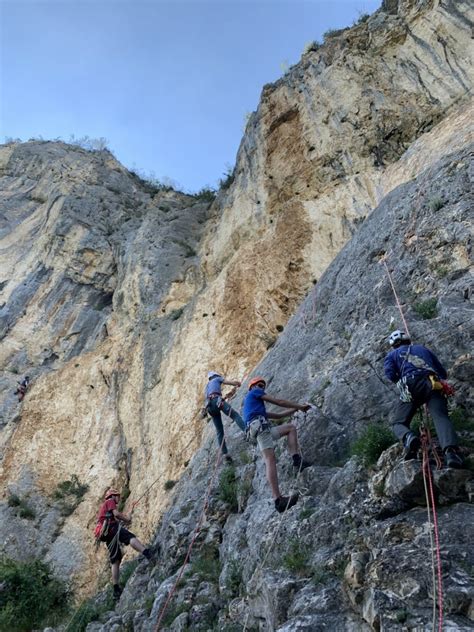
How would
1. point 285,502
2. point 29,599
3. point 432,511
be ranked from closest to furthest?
point 432,511 → point 285,502 → point 29,599

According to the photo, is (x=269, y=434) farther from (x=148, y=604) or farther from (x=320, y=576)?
(x=148, y=604)

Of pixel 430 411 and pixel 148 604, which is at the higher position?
pixel 430 411

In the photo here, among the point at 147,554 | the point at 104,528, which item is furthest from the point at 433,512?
the point at 104,528

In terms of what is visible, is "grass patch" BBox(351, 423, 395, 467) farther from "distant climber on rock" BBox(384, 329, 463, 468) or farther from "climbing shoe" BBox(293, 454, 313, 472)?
"climbing shoe" BBox(293, 454, 313, 472)

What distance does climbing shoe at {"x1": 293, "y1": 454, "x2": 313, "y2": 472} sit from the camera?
6.91 metres

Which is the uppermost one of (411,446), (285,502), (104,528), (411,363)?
(411,363)

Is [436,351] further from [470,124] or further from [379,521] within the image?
[470,124]

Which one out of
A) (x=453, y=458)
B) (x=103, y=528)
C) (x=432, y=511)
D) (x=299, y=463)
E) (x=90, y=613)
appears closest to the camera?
(x=432, y=511)

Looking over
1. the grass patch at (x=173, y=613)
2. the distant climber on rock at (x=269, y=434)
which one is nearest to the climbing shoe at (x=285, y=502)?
the distant climber on rock at (x=269, y=434)

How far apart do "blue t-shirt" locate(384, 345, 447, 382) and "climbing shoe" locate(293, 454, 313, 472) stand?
1.66m

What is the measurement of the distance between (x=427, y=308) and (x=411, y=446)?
133 inches

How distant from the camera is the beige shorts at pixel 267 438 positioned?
6.97 meters

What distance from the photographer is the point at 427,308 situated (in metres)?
8.09

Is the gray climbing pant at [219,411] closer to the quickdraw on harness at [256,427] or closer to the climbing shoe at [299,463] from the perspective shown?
the quickdraw on harness at [256,427]
